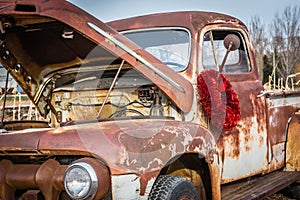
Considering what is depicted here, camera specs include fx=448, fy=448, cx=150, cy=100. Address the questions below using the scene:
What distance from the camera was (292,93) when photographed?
520 centimetres

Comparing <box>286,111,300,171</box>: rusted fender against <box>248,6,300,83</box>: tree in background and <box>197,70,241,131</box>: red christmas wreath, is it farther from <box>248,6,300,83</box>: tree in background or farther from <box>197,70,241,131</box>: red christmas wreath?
<box>248,6,300,83</box>: tree in background

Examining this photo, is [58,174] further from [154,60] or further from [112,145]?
[154,60]

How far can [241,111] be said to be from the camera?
4.11m

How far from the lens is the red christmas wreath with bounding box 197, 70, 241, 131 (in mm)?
3648

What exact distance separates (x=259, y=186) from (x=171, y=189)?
1.79 meters

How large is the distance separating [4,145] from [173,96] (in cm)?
125

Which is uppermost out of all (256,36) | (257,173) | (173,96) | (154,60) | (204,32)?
(256,36)

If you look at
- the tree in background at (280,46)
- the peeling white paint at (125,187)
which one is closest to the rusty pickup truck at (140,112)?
the peeling white paint at (125,187)

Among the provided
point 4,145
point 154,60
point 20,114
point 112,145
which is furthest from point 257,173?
point 20,114

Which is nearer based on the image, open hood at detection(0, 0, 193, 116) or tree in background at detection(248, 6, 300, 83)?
open hood at detection(0, 0, 193, 116)

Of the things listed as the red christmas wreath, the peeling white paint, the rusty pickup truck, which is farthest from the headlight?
the red christmas wreath

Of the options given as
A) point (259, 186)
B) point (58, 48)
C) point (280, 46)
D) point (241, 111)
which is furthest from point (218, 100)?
point (280, 46)

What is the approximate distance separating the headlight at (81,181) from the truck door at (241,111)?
1.55 meters

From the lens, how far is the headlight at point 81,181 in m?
2.51
